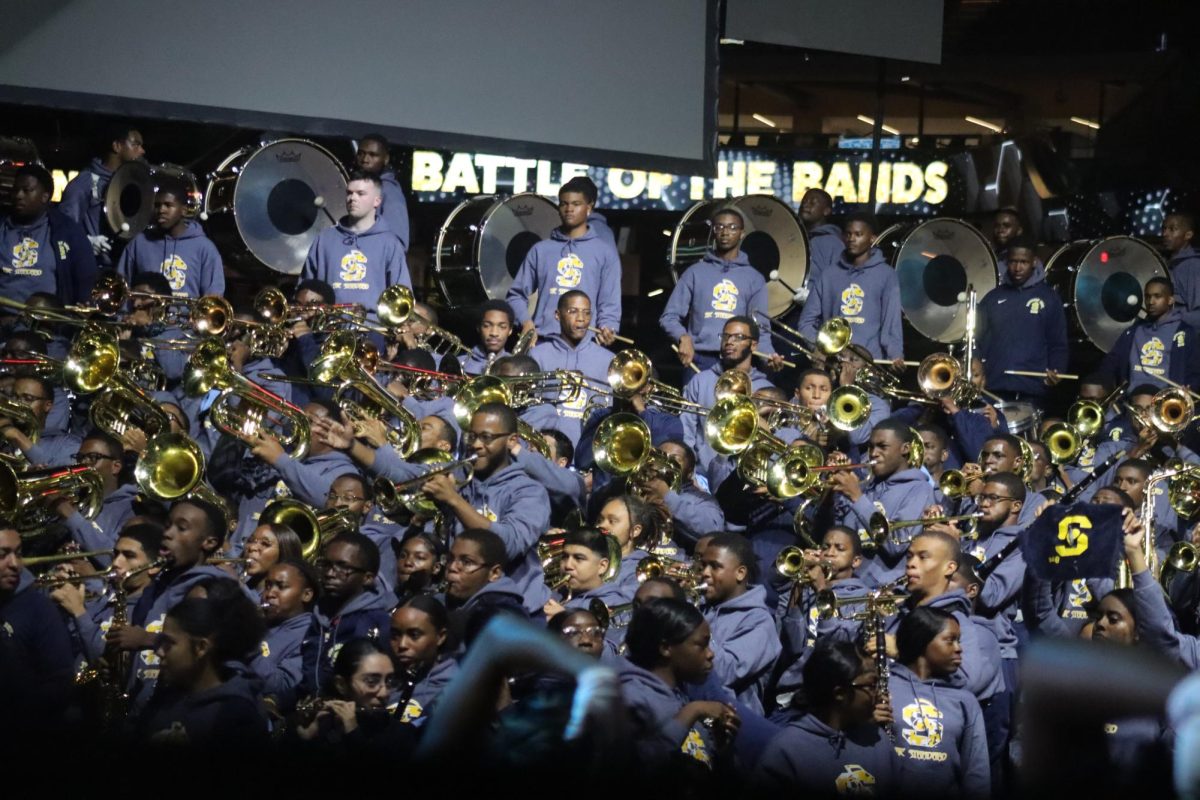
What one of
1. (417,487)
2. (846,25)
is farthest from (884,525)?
(846,25)

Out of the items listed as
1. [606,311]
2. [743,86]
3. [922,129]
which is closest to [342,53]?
[606,311]

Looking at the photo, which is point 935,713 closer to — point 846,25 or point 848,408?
point 848,408

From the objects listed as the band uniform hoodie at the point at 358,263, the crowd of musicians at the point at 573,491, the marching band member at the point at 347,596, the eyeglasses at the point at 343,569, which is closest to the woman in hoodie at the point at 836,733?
the crowd of musicians at the point at 573,491

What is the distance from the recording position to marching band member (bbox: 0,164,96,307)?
993 centimetres

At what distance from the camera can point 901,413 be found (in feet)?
35.3

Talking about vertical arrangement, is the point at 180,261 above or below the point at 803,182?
below

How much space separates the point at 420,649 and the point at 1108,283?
8.60 meters

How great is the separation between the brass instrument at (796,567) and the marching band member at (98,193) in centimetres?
555

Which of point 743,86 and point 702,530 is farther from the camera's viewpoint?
point 743,86

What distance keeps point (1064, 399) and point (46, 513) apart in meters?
8.16

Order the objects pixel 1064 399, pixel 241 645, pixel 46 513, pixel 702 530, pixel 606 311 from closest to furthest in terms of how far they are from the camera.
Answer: pixel 241 645
pixel 46 513
pixel 702 530
pixel 606 311
pixel 1064 399

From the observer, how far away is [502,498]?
7.71 m

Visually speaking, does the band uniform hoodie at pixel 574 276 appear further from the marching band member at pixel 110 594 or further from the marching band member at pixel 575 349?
the marching band member at pixel 110 594

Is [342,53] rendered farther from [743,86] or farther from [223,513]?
[743,86]
